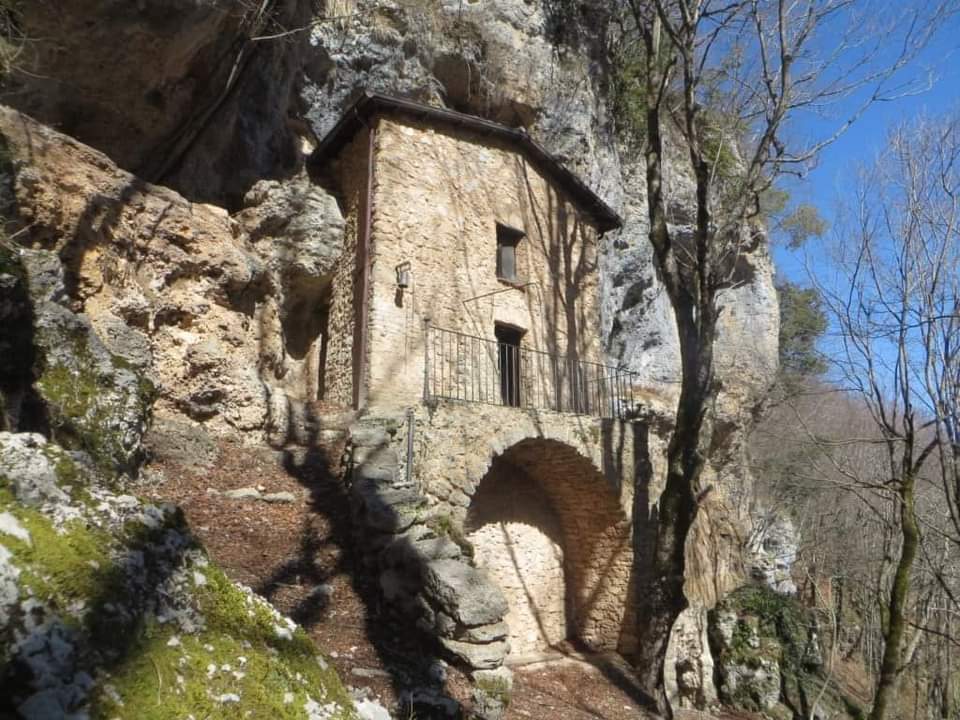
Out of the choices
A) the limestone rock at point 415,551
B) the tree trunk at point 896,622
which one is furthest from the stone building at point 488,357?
the tree trunk at point 896,622

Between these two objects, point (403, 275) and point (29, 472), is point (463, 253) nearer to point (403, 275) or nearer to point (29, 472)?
point (403, 275)

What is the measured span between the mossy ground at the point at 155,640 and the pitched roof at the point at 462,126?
10012mm

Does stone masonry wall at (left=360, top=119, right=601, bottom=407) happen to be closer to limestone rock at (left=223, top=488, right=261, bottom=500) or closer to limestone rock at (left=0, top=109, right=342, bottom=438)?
limestone rock at (left=0, top=109, right=342, bottom=438)

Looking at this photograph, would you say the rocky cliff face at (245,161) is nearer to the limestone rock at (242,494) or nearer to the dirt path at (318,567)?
the dirt path at (318,567)

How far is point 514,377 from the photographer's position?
11.1 metres

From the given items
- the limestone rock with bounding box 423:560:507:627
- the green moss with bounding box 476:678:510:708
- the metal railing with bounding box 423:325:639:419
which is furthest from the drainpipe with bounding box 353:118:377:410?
the green moss with bounding box 476:678:510:708

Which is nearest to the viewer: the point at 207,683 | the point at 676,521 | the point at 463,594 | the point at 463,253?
the point at 207,683

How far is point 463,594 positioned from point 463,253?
278 inches

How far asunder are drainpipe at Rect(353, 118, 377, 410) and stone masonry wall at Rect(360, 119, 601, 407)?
0.11 metres

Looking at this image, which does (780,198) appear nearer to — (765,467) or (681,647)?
(765,467)

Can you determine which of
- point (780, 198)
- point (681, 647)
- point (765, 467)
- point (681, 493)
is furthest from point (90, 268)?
point (780, 198)

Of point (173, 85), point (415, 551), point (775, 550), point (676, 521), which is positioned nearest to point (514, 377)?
point (676, 521)

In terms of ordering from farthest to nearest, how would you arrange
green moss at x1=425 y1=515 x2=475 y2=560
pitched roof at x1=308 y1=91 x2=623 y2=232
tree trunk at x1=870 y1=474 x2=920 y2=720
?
1. pitched roof at x1=308 y1=91 x2=623 y2=232
2. tree trunk at x1=870 y1=474 x2=920 y2=720
3. green moss at x1=425 y1=515 x2=475 y2=560

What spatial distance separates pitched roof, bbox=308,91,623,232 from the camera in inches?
422
